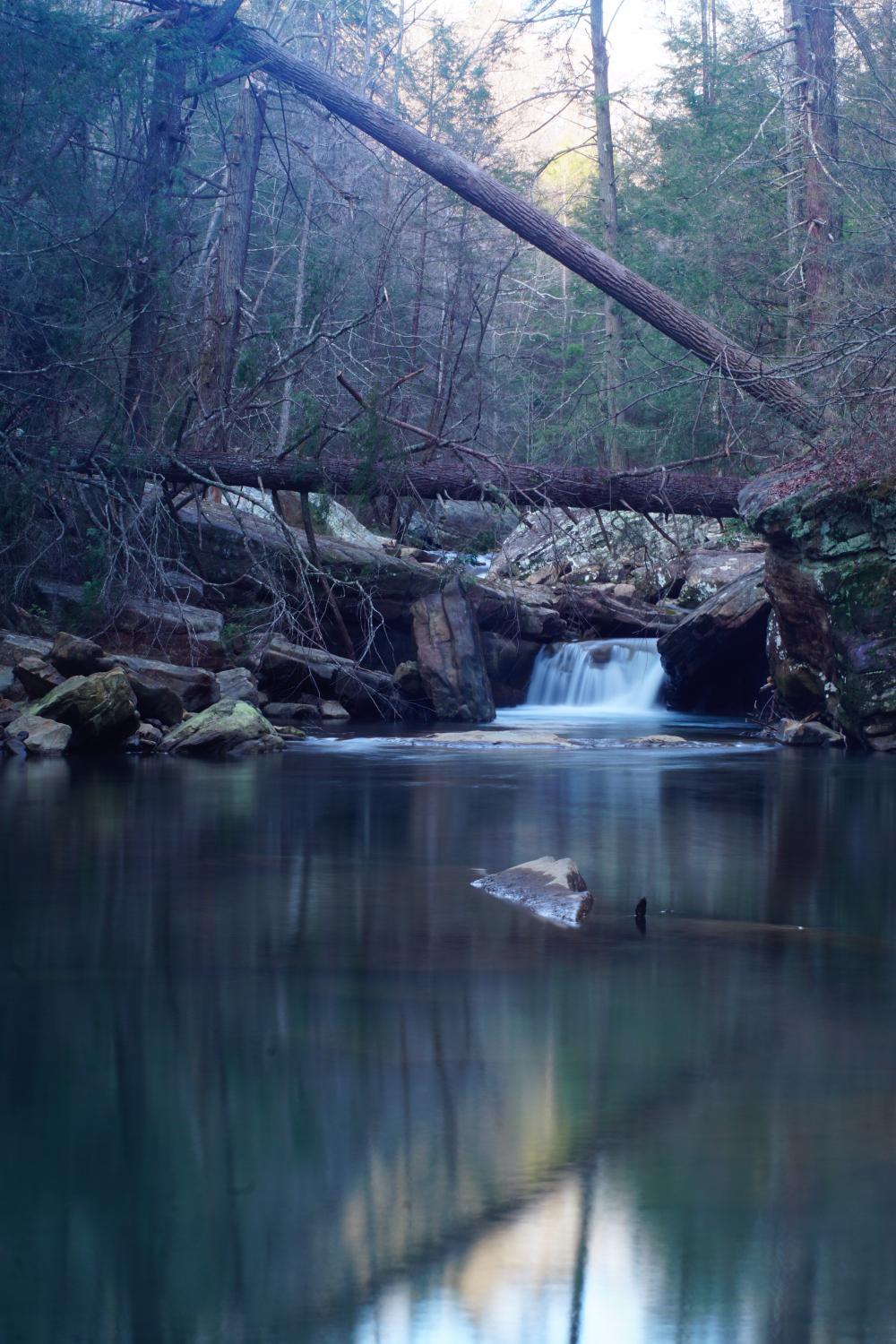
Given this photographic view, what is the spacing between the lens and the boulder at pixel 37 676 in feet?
37.8

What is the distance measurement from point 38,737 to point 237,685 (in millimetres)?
2933

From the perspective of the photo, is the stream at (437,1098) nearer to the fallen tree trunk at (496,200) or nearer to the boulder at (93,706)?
the boulder at (93,706)

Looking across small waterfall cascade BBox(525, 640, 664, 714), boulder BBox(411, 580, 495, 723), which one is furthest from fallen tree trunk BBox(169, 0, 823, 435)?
small waterfall cascade BBox(525, 640, 664, 714)

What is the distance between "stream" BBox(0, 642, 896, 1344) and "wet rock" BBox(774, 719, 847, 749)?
6.09 meters

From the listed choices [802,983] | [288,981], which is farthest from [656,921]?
[288,981]

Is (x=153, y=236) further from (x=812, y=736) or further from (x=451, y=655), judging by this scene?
(x=812, y=736)

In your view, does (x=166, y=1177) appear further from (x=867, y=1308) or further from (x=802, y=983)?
(x=802, y=983)

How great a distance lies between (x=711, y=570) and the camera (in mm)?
21141

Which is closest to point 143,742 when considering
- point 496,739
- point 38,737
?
point 38,737

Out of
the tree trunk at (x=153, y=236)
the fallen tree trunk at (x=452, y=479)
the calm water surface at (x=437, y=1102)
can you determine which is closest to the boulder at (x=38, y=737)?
the fallen tree trunk at (x=452, y=479)

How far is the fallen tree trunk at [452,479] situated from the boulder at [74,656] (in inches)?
95.9

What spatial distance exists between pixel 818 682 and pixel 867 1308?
11.5 metres

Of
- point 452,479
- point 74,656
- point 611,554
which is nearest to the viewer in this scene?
point 74,656

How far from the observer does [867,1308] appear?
2.23 m
